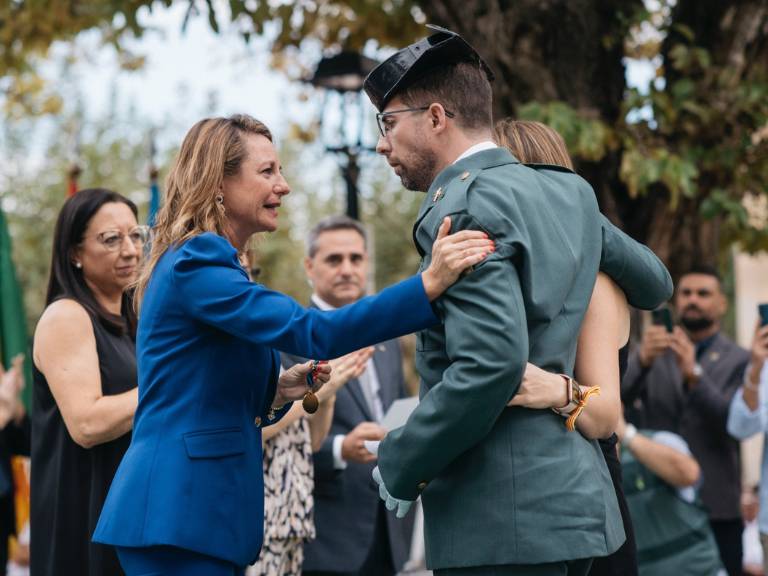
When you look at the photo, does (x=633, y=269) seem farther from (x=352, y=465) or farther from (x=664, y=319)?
(x=664, y=319)

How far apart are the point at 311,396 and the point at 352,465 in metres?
2.02

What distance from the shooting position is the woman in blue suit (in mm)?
3090

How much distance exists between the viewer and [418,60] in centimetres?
314

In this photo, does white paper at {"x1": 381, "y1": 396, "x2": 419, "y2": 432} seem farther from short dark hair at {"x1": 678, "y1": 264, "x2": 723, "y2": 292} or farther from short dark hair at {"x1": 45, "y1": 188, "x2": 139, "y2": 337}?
short dark hair at {"x1": 678, "y1": 264, "x2": 723, "y2": 292}

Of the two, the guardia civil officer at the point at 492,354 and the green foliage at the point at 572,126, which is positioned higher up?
the green foliage at the point at 572,126

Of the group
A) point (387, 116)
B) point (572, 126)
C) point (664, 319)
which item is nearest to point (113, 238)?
point (387, 116)

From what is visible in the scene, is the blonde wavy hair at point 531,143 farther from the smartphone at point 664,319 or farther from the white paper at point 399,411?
the smartphone at point 664,319

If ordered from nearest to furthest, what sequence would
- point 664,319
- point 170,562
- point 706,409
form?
point 170,562 < point 664,319 < point 706,409

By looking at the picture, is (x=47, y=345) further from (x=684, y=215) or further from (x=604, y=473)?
(x=684, y=215)

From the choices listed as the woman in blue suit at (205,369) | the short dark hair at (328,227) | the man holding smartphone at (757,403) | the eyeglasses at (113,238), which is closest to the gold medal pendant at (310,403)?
the woman in blue suit at (205,369)

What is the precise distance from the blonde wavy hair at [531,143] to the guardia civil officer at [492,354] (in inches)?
24.4

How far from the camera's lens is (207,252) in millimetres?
3174

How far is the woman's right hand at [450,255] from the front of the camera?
9.24 ft

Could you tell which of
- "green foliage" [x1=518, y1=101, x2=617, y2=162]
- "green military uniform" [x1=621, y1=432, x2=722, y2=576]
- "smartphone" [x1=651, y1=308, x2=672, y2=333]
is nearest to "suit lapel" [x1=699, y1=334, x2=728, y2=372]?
"smartphone" [x1=651, y1=308, x2=672, y2=333]
